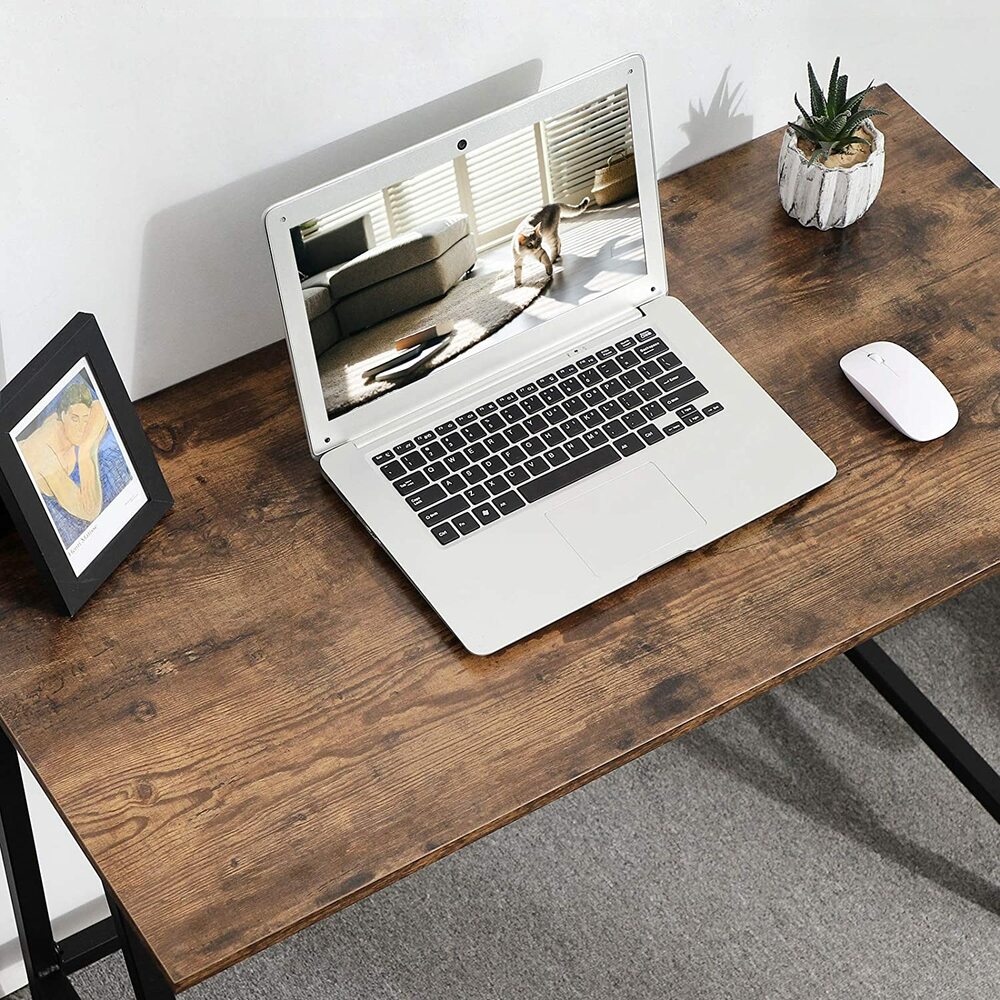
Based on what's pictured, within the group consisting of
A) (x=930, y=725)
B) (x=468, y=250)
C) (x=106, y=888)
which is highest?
(x=468, y=250)

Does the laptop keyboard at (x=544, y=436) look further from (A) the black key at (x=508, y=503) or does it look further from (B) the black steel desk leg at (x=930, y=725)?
(B) the black steel desk leg at (x=930, y=725)

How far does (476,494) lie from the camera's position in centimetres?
110

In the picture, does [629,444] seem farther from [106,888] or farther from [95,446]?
[106,888]

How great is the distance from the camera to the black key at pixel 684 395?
1156 mm

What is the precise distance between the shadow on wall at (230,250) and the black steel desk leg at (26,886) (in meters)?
0.37

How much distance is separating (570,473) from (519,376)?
12cm

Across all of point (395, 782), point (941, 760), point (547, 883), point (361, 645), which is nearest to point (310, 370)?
point (361, 645)

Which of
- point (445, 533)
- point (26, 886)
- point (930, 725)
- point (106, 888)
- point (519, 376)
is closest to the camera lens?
point (106, 888)

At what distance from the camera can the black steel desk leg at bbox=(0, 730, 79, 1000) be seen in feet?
4.13

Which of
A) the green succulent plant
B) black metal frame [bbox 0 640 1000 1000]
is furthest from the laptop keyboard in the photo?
black metal frame [bbox 0 640 1000 1000]

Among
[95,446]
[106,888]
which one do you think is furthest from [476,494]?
[106,888]

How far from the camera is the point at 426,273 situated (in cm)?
112

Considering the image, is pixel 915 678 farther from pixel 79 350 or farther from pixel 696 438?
pixel 79 350

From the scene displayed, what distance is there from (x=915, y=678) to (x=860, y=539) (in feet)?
2.80
